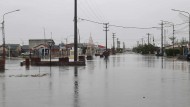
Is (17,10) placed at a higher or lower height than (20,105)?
higher

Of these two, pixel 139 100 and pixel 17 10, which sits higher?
pixel 17 10

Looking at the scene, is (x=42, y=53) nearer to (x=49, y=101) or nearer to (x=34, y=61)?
(x=34, y=61)

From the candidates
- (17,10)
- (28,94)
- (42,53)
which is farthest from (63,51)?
(28,94)

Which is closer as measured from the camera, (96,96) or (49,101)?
(49,101)

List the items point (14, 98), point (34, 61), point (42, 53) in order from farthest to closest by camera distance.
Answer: point (42, 53) < point (34, 61) < point (14, 98)

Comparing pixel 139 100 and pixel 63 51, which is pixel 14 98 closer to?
pixel 139 100

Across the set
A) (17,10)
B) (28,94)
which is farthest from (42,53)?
(28,94)

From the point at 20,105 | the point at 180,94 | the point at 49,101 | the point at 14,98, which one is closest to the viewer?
the point at 20,105

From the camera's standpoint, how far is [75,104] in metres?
12.1

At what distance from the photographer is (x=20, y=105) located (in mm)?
11984

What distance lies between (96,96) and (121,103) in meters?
2.01

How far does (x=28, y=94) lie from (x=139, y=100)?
4.56m

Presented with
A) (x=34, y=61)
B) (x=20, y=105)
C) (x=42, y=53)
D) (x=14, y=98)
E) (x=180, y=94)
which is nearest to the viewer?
(x=20, y=105)

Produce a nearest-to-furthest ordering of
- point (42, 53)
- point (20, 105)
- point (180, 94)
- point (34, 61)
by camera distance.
Answer: point (20, 105) < point (180, 94) < point (34, 61) < point (42, 53)
